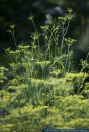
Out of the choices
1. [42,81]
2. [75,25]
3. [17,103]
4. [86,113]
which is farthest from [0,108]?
[75,25]

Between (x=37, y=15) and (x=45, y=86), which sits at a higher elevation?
(x=37, y=15)

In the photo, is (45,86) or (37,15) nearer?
(45,86)

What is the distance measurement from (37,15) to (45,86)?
1274mm

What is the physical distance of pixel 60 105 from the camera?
6668 millimetres

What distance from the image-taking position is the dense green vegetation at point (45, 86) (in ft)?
21.4

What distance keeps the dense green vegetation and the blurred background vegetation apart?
14 cm

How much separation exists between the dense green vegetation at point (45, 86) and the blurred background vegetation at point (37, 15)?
0.14 metres

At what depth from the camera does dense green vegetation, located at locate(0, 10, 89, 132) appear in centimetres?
654

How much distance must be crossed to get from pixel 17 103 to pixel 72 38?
4.44 feet

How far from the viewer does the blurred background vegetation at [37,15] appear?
7.47 m

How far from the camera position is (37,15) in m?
7.53

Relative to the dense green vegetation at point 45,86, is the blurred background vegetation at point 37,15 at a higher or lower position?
higher

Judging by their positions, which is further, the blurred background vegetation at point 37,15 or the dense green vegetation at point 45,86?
the blurred background vegetation at point 37,15

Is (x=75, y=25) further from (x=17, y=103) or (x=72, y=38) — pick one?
(x=17, y=103)
